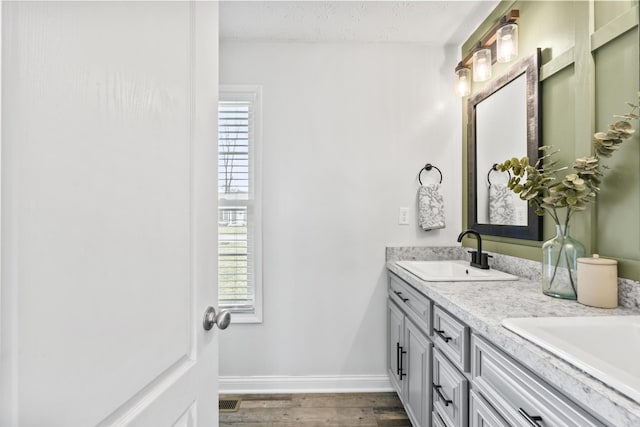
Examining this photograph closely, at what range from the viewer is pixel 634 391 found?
586mm

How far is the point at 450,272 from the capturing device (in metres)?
2.18

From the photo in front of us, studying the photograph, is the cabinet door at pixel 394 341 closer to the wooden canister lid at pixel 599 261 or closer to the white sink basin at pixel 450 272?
the white sink basin at pixel 450 272

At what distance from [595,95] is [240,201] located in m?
1.97

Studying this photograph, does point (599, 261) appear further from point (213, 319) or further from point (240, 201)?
point (240, 201)

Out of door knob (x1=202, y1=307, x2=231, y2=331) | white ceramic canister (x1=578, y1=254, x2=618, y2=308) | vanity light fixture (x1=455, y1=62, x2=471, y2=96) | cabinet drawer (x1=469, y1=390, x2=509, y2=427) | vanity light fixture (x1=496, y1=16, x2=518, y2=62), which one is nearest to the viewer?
door knob (x1=202, y1=307, x2=231, y2=331)

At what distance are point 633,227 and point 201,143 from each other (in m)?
Result: 1.42

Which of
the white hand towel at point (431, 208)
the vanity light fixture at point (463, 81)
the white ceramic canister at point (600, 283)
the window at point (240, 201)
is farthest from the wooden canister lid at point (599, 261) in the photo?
the window at point (240, 201)

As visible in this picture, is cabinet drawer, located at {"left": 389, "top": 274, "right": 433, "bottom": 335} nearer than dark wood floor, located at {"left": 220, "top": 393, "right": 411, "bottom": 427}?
Yes

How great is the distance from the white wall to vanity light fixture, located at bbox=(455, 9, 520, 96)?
0.76 feet

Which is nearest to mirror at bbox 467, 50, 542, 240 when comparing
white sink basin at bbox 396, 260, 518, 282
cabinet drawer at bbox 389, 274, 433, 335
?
white sink basin at bbox 396, 260, 518, 282

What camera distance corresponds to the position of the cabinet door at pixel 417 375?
1.58 m

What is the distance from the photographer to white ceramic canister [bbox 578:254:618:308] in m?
1.15

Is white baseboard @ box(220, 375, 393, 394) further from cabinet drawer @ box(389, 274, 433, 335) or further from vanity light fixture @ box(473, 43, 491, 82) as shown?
vanity light fixture @ box(473, 43, 491, 82)

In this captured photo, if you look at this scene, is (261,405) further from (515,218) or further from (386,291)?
(515,218)
